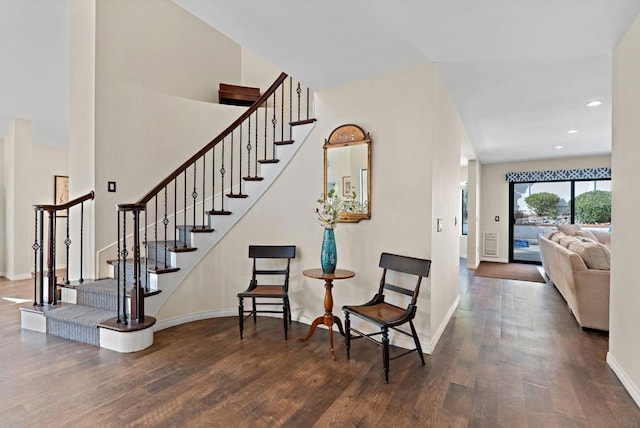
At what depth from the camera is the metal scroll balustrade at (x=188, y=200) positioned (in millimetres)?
3199

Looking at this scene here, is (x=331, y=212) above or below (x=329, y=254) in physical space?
above

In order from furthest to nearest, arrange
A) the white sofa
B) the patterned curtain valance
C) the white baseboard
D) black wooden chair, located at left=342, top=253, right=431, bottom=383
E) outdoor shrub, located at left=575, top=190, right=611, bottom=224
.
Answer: outdoor shrub, located at left=575, top=190, right=611, bottom=224 → the patterned curtain valance → the white sofa → black wooden chair, located at left=342, top=253, right=431, bottom=383 → the white baseboard

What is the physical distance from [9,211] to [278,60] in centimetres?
612

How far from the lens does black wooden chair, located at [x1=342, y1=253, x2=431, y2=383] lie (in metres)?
2.41

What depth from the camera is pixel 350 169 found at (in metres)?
3.29

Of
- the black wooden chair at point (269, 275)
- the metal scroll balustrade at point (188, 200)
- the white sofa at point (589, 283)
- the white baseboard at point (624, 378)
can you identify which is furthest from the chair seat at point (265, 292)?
the white sofa at point (589, 283)

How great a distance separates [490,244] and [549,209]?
1507 millimetres

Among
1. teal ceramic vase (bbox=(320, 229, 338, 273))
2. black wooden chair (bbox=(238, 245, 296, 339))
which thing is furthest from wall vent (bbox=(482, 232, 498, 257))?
teal ceramic vase (bbox=(320, 229, 338, 273))

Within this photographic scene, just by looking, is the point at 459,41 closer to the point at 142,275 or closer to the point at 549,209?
the point at 142,275

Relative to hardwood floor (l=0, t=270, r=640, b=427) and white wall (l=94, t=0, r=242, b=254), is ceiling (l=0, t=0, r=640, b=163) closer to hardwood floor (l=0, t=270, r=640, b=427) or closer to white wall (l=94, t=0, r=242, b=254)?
white wall (l=94, t=0, r=242, b=254)

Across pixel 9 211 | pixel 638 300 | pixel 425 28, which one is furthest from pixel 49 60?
pixel 638 300

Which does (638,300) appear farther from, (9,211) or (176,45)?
(9,211)

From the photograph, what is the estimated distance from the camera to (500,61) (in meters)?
2.83

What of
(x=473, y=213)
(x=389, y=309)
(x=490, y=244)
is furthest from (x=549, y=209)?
(x=389, y=309)
